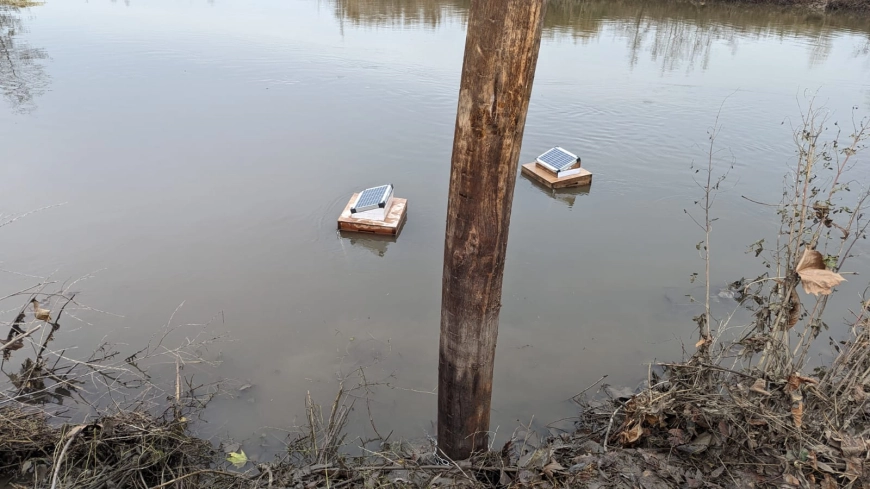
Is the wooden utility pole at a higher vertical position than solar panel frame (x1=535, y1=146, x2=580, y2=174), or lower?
higher

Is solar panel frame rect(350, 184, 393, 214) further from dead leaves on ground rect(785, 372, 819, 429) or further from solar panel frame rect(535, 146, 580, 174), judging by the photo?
dead leaves on ground rect(785, 372, 819, 429)

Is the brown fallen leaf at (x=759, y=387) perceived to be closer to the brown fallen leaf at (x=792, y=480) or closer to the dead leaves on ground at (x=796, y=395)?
the dead leaves on ground at (x=796, y=395)

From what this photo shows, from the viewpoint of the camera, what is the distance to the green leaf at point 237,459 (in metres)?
3.84

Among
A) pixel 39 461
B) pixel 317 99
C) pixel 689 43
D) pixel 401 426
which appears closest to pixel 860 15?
pixel 689 43

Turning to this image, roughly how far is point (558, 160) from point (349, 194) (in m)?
3.65

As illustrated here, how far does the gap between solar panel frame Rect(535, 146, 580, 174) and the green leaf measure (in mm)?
6535

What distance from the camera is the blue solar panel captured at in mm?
8664

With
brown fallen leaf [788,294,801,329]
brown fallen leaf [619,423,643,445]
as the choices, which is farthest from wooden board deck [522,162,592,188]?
brown fallen leaf [619,423,643,445]

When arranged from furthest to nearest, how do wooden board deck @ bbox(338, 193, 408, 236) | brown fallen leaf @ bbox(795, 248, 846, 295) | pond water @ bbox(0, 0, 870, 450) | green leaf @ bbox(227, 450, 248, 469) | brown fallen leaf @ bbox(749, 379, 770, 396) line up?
wooden board deck @ bbox(338, 193, 408, 236)
pond water @ bbox(0, 0, 870, 450)
green leaf @ bbox(227, 450, 248, 469)
brown fallen leaf @ bbox(749, 379, 770, 396)
brown fallen leaf @ bbox(795, 248, 846, 295)

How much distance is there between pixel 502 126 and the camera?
2180 millimetres

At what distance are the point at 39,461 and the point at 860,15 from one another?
33244 millimetres

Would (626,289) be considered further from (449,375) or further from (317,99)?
(317,99)


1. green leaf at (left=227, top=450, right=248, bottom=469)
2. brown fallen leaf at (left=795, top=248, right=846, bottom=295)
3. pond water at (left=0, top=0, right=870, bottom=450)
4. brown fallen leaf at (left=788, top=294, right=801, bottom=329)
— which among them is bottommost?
green leaf at (left=227, top=450, right=248, bottom=469)

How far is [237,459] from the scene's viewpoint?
12.7 ft
